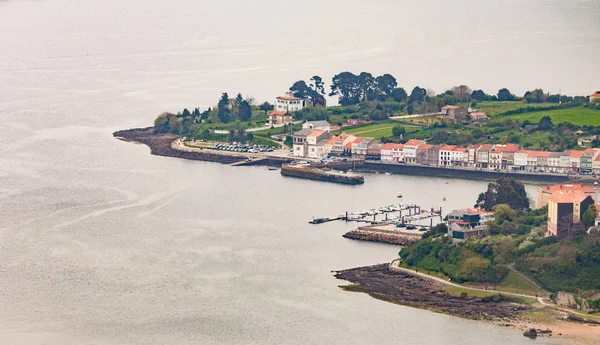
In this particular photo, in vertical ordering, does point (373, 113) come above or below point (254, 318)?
above

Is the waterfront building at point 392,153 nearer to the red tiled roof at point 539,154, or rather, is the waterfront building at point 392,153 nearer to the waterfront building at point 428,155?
the waterfront building at point 428,155

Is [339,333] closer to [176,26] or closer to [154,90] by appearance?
[154,90]

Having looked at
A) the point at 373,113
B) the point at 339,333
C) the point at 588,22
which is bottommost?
the point at 339,333

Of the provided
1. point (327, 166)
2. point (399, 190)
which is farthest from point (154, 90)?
point (399, 190)

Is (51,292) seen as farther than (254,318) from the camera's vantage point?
Yes

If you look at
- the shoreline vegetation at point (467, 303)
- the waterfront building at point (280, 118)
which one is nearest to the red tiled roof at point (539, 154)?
the waterfront building at point (280, 118)

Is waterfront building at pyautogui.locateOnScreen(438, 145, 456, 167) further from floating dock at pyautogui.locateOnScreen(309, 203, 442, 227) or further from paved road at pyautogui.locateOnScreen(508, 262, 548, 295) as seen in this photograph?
paved road at pyautogui.locateOnScreen(508, 262, 548, 295)
